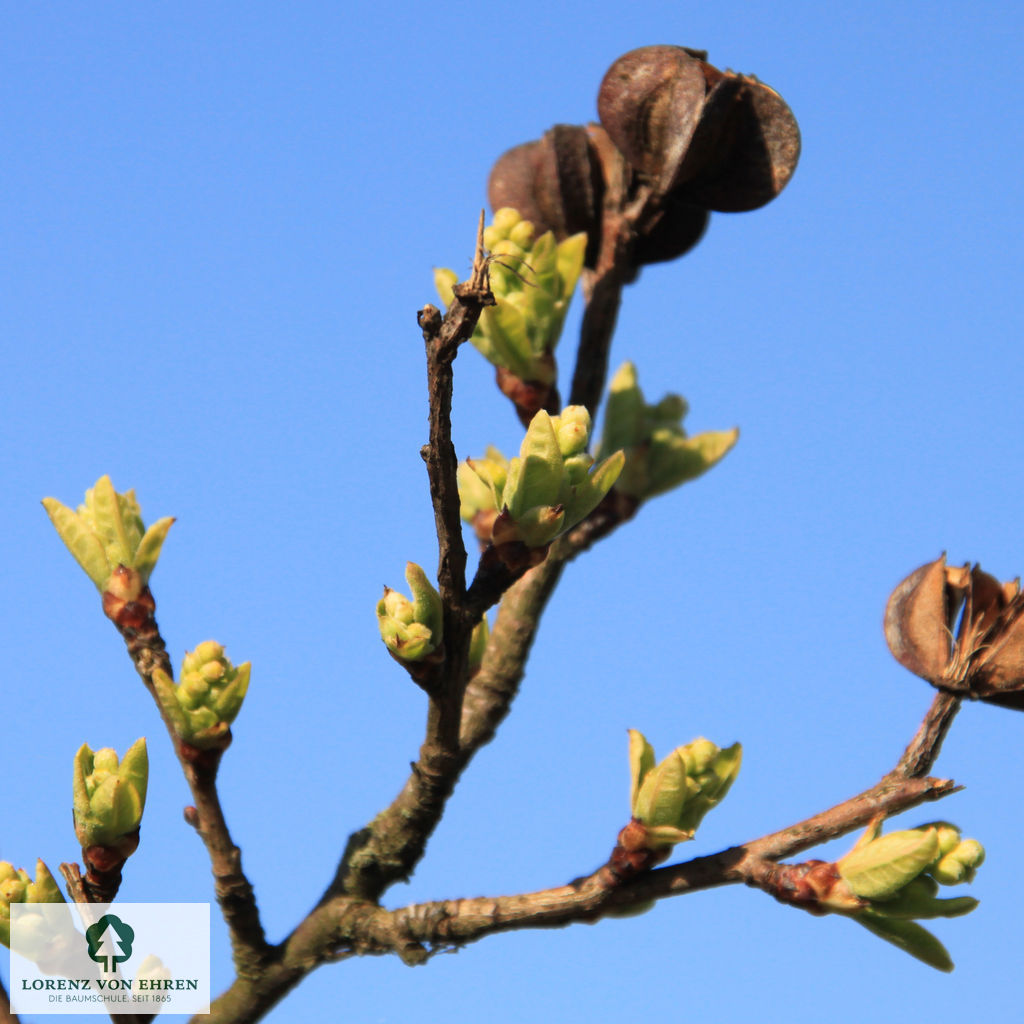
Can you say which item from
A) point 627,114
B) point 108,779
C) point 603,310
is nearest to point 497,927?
point 108,779

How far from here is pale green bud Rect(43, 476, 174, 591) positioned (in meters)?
2.60

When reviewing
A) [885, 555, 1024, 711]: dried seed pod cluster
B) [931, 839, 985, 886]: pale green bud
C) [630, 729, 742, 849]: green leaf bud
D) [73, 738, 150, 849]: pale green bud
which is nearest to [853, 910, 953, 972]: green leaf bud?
[931, 839, 985, 886]: pale green bud

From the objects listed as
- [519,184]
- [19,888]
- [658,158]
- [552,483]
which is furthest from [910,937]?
[519,184]

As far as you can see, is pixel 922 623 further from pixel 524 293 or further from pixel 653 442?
pixel 524 293

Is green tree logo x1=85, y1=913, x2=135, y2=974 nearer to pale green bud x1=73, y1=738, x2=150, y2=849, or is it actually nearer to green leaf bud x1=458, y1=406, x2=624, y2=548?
pale green bud x1=73, y1=738, x2=150, y2=849

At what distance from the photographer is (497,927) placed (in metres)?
2.45

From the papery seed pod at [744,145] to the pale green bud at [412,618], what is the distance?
1401 mm

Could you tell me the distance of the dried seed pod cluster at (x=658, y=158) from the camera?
293cm

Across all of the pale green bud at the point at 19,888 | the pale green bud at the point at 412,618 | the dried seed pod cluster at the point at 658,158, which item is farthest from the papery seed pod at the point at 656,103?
the pale green bud at the point at 19,888

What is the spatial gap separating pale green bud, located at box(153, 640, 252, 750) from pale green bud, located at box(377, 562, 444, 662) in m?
0.39

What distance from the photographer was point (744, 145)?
3.02 m

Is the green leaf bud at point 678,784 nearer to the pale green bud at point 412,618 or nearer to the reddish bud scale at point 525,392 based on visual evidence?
the pale green bud at point 412,618

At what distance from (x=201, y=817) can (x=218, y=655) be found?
13.9 inches

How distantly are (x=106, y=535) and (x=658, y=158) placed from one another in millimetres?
1621
